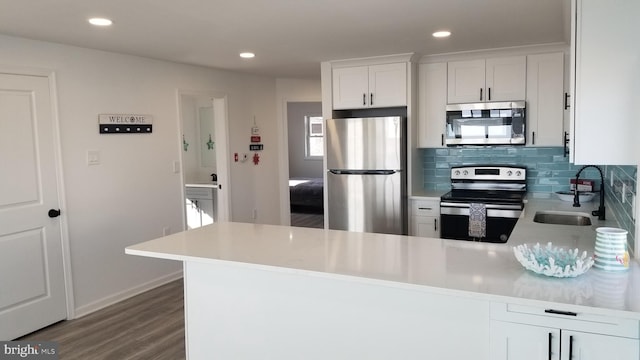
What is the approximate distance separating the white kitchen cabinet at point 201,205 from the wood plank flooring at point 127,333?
211 cm

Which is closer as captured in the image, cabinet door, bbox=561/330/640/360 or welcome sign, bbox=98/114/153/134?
cabinet door, bbox=561/330/640/360

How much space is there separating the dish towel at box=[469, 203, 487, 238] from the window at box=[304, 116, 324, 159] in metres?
6.97

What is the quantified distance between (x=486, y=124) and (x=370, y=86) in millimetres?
1194

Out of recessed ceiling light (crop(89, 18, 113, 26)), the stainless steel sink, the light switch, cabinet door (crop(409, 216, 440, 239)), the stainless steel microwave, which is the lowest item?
cabinet door (crop(409, 216, 440, 239))

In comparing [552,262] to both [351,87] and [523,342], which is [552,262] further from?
[351,87]

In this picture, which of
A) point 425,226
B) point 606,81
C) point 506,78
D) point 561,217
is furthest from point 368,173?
point 606,81

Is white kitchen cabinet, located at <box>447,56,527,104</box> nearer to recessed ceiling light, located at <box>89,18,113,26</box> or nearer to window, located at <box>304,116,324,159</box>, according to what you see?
recessed ceiling light, located at <box>89,18,113,26</box>

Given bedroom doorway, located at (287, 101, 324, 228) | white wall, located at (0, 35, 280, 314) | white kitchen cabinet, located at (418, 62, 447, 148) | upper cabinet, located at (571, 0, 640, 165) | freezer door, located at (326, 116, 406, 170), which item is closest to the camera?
upper cabinet, located at (571, 0, 640, 165)

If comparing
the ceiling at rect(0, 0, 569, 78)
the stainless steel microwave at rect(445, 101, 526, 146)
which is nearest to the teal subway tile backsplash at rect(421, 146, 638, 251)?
the stainless steel microwave at rect(445, 101, 526, 146)

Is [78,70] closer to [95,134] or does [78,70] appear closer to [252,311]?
[95,134]

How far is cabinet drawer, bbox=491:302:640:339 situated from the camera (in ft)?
5.54

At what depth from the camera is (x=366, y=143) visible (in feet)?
15.5

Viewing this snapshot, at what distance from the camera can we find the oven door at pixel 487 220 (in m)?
4.20

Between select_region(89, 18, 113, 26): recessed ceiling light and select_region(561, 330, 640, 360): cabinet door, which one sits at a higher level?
select_region(89, 18, 113, 26): recessed ceiling light
